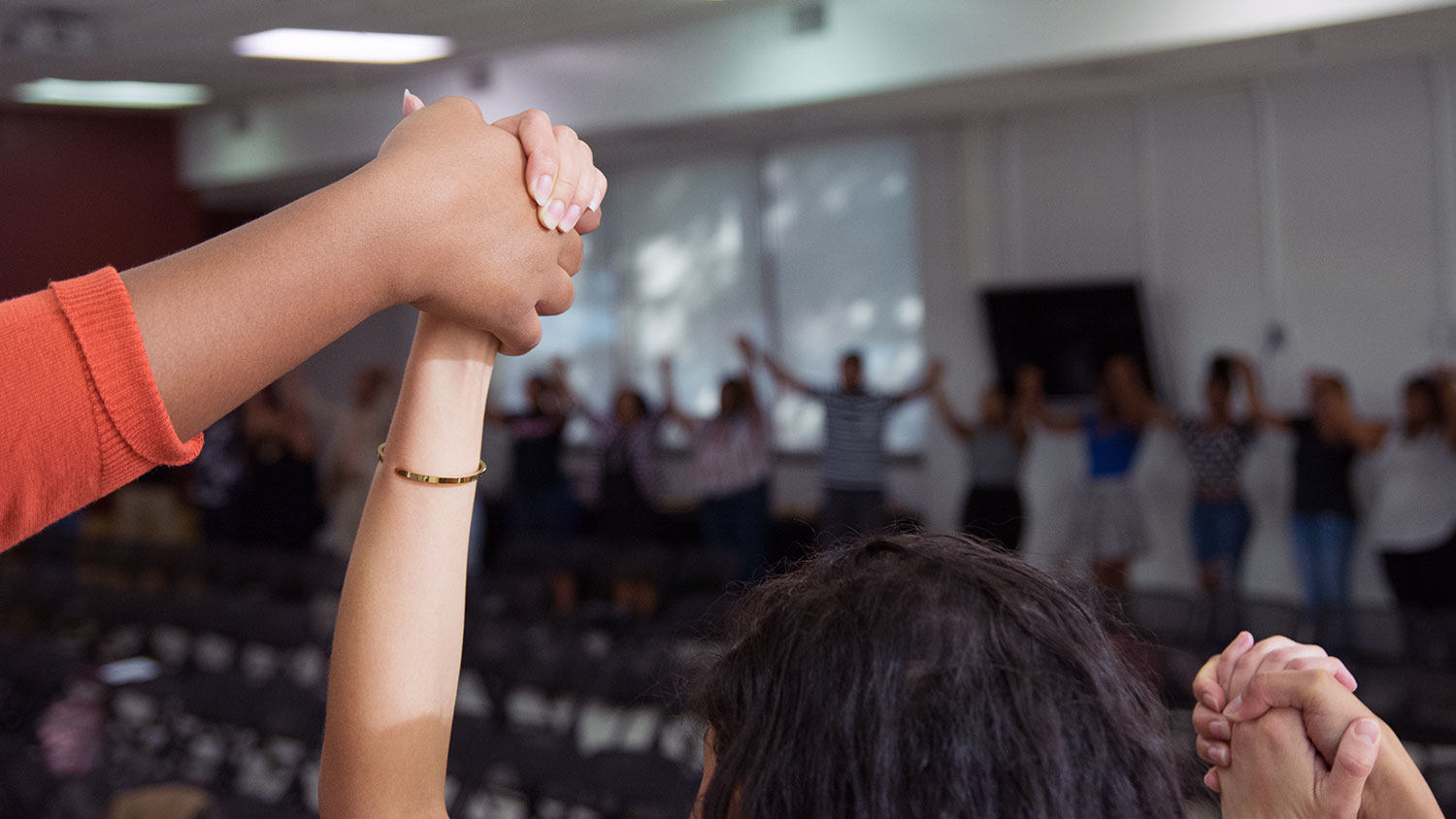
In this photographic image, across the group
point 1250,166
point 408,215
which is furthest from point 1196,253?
point 408,215

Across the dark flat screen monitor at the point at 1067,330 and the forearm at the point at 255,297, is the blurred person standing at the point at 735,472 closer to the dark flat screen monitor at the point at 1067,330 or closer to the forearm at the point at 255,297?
the dark flat screen monitor at the point at 1067,330

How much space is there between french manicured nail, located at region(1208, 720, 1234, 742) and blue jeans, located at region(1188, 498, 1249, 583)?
650 centimetres

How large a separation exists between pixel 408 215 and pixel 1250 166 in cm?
765

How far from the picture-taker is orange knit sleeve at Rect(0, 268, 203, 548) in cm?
40

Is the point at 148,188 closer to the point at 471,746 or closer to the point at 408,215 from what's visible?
the point at 471,746

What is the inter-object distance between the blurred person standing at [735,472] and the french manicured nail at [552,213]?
7.45 m

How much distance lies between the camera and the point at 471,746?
3770 mm

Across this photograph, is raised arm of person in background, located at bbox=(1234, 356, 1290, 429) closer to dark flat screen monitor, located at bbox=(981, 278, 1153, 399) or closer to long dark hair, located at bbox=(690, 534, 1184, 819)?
dark flat screen monitor, located at bbox=(981, 278, 1153, 399)

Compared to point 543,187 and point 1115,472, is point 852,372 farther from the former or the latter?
point 543,187

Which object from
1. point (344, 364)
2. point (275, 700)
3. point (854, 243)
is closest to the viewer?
point (275, 700)

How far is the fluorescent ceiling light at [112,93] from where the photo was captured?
7160 millimetres

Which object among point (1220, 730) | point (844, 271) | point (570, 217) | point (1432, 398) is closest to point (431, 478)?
point (570, 217)

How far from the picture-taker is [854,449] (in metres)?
7.80

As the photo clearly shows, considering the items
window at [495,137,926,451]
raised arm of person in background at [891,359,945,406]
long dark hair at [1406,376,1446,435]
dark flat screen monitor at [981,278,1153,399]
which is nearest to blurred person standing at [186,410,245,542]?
window at [495,137,926,451]
